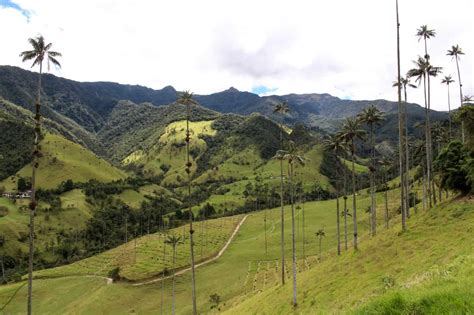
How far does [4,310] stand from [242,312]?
91317mm

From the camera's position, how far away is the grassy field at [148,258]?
13107 centimetres

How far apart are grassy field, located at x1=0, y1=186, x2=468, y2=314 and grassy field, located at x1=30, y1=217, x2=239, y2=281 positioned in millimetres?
6652

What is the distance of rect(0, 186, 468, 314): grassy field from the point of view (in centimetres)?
2342

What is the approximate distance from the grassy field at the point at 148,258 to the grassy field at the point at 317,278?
665 cm

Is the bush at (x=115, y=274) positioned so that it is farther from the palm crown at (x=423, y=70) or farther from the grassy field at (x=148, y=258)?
the palm crown at (x=423, y=70)

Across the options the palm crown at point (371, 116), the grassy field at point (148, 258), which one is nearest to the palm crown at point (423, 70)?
the palm crown at point (371, 116)

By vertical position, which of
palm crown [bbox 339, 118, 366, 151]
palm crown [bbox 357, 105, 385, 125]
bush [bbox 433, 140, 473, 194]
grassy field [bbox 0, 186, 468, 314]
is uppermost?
palm crown [bbox 357, 105, 385, 125]

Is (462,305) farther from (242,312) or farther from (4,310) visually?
(4,310)

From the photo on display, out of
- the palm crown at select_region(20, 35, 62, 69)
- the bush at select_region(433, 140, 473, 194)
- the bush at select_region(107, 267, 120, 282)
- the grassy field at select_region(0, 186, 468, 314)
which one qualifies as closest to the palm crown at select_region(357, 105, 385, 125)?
the bush at select_region(433, 140, 473, 194)

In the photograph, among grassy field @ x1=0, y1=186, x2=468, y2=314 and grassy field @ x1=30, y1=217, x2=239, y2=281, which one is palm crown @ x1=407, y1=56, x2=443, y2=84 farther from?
grassy field @ x1=30, y1=217, x2=239, y2=281

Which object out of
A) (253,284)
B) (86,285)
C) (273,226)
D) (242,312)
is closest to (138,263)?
(86,285)

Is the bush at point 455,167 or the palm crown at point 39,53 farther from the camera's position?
the bush at point 455,167

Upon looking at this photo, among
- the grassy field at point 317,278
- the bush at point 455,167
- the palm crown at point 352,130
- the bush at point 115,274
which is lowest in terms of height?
the bush at point 115,274

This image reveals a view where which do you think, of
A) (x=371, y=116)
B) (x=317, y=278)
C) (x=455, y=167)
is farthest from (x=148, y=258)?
(x=455, y=167)
